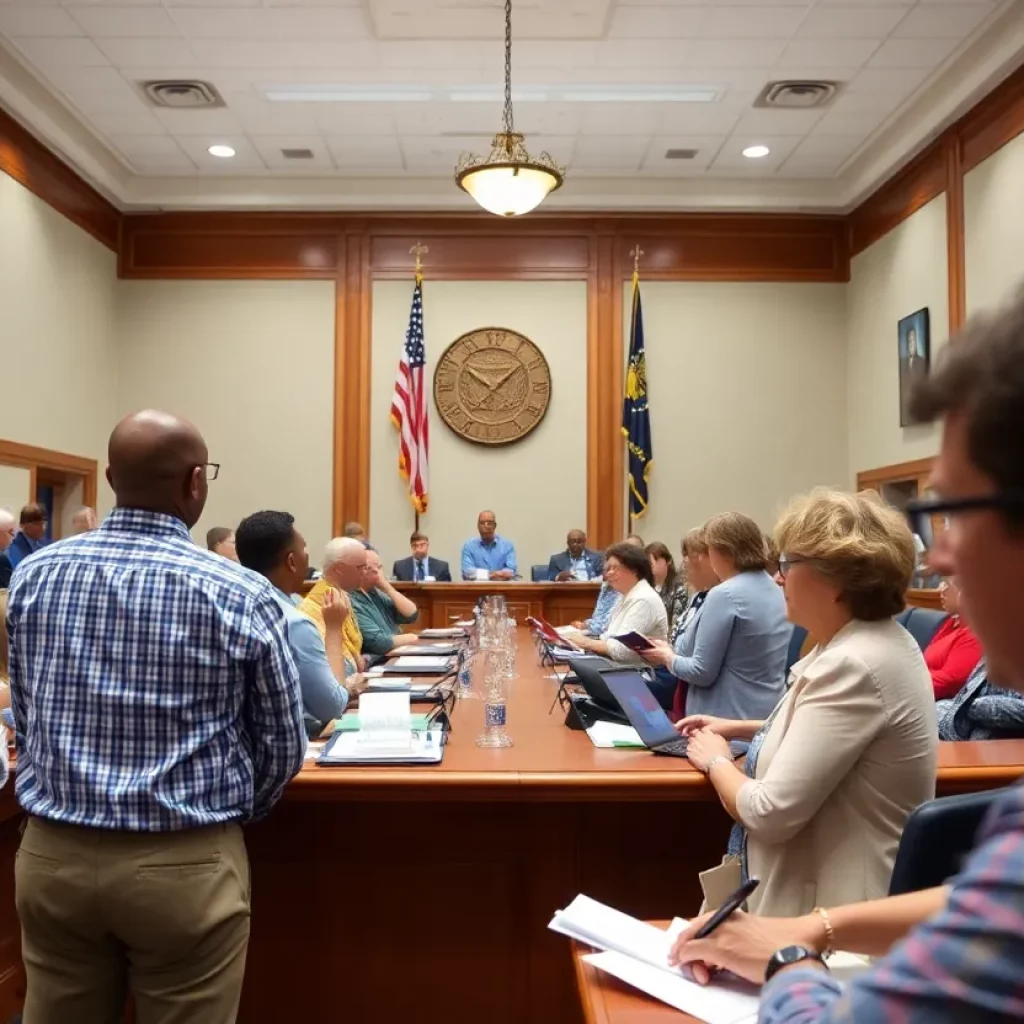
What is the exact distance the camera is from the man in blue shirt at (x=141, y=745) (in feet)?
5.32

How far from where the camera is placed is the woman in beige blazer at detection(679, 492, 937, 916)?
1628 mm

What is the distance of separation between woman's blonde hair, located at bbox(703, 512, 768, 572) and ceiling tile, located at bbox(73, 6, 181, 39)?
551 cm

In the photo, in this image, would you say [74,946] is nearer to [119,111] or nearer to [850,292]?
[119,111]

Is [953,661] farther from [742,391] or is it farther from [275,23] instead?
[742,391]

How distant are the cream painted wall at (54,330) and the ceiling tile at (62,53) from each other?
1071 millimetres

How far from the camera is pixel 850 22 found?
6.71 m

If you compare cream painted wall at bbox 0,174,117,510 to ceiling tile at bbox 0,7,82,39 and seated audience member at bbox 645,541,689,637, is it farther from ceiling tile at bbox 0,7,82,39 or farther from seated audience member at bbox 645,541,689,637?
seated audience member at bbox 645,541,689,637

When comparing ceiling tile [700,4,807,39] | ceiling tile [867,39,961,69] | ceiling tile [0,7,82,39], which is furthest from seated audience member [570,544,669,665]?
ceiling tile [0,7,82,39]

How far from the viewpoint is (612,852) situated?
2326mm

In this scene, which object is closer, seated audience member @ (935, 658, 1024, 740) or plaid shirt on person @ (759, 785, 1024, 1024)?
plaid shirt on person @ (759, 785, 1024, 1024)

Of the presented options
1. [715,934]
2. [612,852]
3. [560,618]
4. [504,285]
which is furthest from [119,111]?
[715,934]

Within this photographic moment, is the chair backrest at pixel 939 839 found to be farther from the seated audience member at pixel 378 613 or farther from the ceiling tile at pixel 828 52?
the ceiling tile at pixel 828 52

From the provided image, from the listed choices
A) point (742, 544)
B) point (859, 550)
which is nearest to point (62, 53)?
point (742, 544)

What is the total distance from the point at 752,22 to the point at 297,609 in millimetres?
5867
